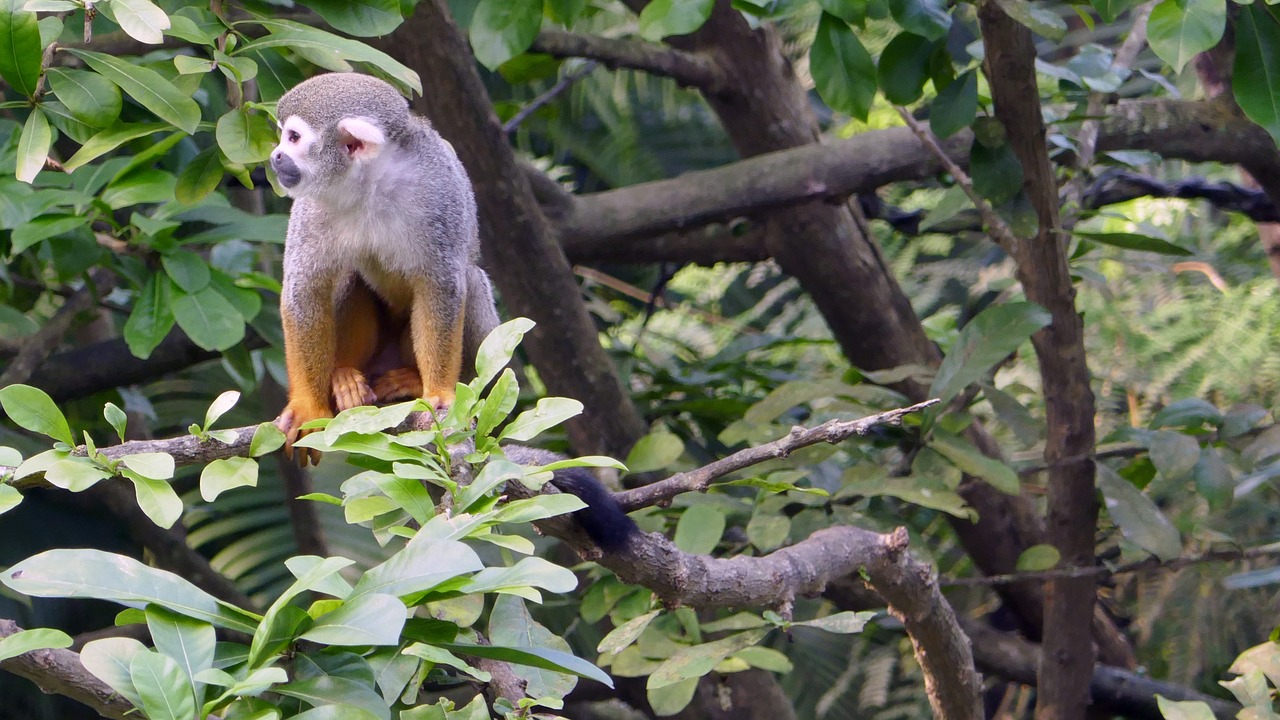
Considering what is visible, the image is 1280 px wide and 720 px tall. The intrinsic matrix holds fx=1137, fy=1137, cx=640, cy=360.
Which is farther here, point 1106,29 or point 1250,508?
point 1106,29

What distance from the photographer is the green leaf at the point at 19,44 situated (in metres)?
1.72

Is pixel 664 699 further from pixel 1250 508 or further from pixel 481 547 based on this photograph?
pixel 1250 508

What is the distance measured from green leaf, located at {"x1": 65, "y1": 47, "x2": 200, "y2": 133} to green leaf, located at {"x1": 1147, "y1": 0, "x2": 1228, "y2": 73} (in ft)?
5.15

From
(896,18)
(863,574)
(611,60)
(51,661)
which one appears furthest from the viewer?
(611,60)

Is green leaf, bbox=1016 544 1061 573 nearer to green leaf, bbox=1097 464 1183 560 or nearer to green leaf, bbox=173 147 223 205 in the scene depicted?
green leaf, bbox=1097 464 1183 560

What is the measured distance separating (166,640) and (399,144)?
1.52 m

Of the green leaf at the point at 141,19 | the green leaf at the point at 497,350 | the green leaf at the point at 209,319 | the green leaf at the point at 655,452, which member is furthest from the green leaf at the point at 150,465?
the green leaf at the point at 655,452

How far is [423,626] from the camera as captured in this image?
1305mm

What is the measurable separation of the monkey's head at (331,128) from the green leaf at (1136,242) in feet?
5.43

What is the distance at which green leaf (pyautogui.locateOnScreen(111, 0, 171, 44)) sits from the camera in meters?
1.57

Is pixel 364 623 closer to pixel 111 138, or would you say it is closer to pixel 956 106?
pixel 111 138

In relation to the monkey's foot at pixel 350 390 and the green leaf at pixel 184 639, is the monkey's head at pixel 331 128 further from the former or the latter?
the green leaf at pixel 184 639

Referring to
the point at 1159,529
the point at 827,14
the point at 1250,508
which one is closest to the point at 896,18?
the point at 827,14

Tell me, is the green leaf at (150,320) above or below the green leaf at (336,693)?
above
